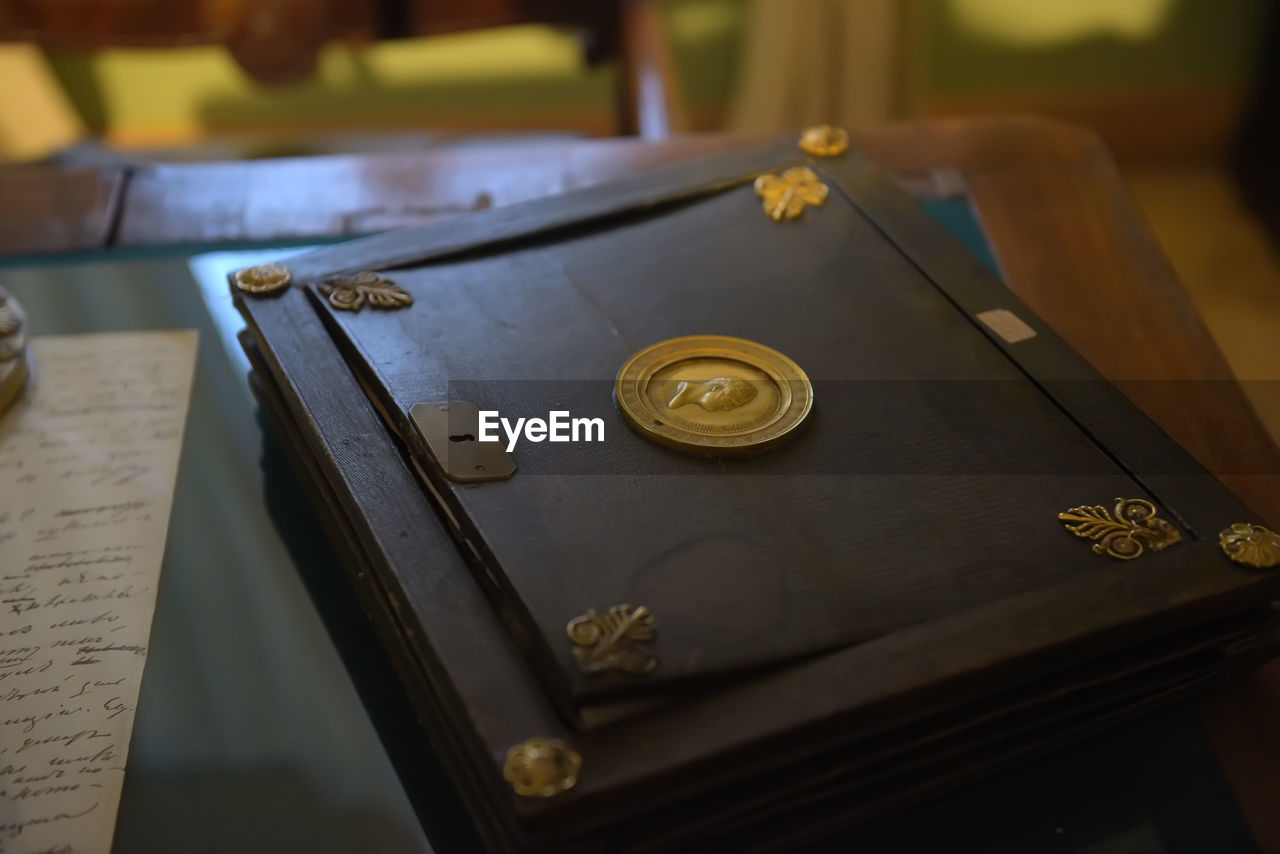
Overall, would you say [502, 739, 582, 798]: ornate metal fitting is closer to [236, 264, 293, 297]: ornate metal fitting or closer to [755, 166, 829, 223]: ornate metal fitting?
[236, 264, 293, 297]: ornate metal fitting

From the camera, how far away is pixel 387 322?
1.10 metres

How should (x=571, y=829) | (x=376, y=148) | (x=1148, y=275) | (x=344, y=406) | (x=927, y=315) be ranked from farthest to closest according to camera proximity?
(x=376, y=148), (x=1148, y=275), (x=927, y=315), (x=344, y=406), (x=571, y=829)

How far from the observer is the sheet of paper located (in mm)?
920

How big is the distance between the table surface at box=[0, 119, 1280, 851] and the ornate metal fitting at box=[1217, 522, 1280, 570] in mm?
134

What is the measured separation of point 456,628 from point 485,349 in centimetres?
30

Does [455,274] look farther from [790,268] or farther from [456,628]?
[456,628]

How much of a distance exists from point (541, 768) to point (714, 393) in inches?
15.0

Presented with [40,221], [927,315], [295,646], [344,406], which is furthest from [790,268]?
[40,221]

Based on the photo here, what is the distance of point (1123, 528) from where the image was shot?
0.93 metres

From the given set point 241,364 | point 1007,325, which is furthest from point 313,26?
point 1007,325

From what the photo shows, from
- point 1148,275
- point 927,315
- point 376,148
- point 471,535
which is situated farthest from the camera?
point 376,148

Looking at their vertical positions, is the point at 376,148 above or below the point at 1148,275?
above
